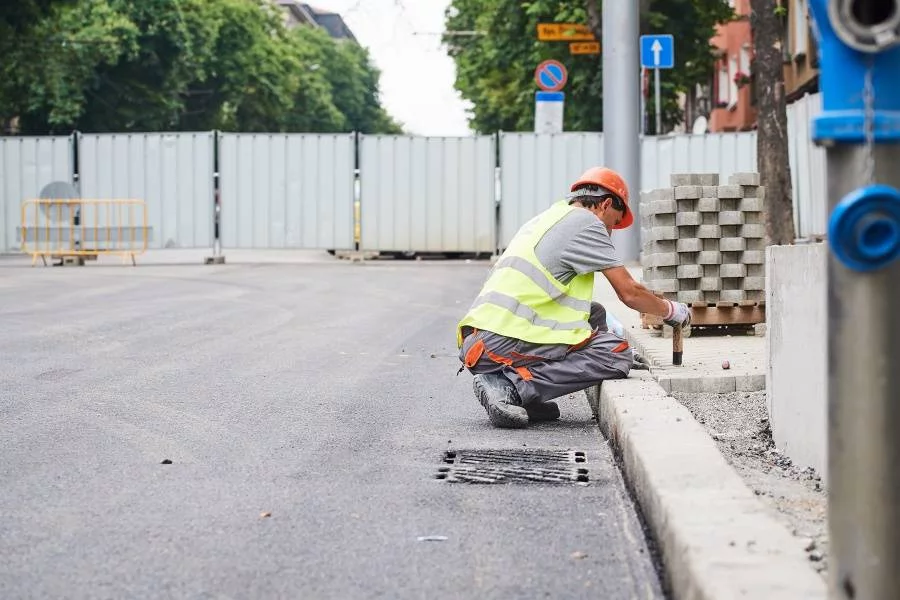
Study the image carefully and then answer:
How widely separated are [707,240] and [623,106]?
8176mm

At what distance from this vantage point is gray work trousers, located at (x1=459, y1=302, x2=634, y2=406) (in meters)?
7.36

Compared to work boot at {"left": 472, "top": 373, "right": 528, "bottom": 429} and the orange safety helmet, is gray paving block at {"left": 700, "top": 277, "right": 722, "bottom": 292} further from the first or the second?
work boot at {"left": 472, "top": 373, "right": 528, "bottom": 429}

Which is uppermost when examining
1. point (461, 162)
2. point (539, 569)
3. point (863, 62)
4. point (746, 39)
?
point (746, 39)

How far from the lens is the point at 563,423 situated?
297 inches

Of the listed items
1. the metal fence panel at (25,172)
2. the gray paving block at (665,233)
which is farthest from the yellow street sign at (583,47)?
the gray paving block at (665,233)

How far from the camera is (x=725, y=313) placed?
10.8 m

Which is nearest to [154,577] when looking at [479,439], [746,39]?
[479,439]

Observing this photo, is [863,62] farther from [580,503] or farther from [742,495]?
[580,503]

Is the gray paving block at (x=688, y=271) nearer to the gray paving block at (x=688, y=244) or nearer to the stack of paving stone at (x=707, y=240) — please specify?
the stack of paving stone at (x=707, y=240)

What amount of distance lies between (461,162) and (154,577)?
78.6 ft

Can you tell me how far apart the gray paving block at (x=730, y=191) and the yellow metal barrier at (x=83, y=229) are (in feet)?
58.8

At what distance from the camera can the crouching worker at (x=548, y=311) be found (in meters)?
7.35

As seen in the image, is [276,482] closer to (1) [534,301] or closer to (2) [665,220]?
(1) [534,301]

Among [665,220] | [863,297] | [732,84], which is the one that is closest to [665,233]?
[665,220]
